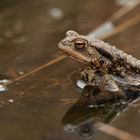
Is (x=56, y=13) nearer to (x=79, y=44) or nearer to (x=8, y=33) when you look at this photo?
→ (x=8, y=33)

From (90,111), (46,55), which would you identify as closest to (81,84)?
(90,111)

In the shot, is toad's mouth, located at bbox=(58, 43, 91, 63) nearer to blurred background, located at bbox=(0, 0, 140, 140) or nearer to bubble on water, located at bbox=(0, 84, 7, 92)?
blurred background, located at bbox=(0, 0, 140, 140)

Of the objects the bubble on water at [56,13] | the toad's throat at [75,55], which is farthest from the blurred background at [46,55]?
the toad's throat at [75,55]

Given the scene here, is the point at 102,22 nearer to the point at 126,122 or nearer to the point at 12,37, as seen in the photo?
the point at 12,37

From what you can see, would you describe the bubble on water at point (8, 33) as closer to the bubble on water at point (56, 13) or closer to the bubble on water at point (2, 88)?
the bubble on water at point (56, 13)

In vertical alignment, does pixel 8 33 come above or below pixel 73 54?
Result: above

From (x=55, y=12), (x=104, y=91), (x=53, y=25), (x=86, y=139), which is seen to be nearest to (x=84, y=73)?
(x=104, y=91)

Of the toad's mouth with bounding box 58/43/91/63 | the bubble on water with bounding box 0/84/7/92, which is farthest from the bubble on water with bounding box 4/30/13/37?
the toad's mouth with bounding box 58/43/91/63
